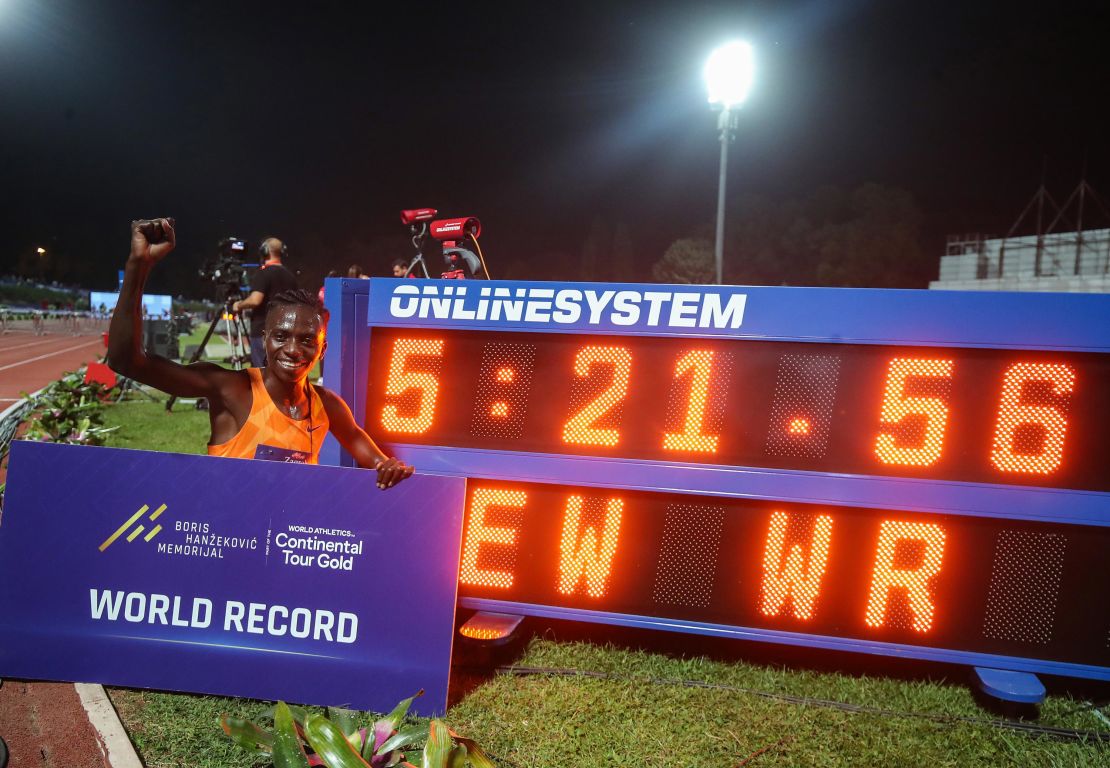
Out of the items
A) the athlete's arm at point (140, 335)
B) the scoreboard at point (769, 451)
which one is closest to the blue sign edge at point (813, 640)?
the scoreboard at point (769, 451)

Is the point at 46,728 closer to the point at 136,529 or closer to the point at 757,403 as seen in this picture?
the point at 136,529

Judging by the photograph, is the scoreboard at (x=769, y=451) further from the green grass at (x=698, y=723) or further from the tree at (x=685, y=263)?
the tree at (x=685, y=263)

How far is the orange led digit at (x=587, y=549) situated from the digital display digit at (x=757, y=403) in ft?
0.96

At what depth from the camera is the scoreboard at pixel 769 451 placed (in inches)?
109

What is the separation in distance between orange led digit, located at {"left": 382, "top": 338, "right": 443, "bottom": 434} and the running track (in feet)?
30.5

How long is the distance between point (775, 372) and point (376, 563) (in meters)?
1.86

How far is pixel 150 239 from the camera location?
2621 mm

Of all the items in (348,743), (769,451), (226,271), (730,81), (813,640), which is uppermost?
(730,81)

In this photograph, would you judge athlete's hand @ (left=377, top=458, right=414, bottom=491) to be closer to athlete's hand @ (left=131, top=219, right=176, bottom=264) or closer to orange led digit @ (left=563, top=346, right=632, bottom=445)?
orange led digit @ (left=563, top=346, right=632, bottom=445)

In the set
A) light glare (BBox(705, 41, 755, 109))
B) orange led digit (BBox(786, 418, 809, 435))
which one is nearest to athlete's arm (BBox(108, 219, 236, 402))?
orange led digit (BBox(786, 418, 809, 435))

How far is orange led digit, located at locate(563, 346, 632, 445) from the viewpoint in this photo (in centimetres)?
306

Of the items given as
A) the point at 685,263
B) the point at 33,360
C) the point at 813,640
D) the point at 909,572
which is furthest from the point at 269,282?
the point at 685,263

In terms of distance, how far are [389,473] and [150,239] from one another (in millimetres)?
1285

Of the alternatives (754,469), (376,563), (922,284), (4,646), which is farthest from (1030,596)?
(922,284)
